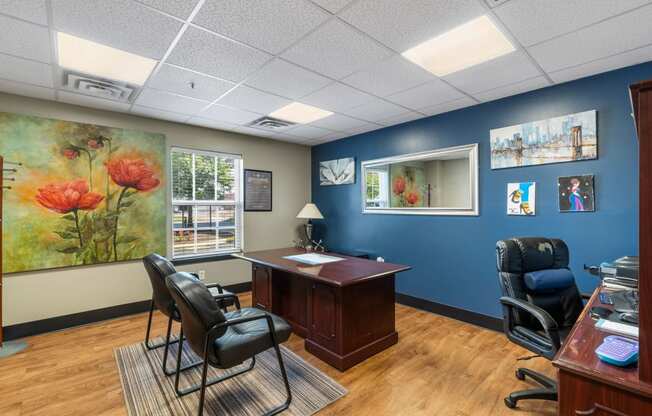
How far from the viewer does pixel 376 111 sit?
11.5ft

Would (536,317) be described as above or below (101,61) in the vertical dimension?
below

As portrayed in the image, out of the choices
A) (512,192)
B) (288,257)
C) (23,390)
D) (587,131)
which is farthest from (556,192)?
(23,390)

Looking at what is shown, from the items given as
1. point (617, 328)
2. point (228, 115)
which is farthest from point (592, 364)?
point (228, 115)

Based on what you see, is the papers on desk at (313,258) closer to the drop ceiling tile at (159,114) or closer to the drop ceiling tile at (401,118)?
the drop ceiling tile at (401,118)

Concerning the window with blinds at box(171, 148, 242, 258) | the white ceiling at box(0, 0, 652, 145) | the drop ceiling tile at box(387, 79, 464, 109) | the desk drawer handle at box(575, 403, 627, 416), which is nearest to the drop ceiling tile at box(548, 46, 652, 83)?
the white ceiling at box(0, 0, 652, 145)

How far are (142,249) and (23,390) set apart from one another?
1751mm

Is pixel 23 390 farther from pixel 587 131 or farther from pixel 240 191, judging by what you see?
pixel 587 131

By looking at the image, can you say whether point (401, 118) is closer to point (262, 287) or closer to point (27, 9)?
point (262, 287)

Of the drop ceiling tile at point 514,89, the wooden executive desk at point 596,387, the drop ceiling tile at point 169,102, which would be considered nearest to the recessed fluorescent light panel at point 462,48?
the drop ceiling tile at point 514,89

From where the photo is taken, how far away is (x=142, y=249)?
144 inches

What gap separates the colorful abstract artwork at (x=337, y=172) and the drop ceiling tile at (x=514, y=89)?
209cm

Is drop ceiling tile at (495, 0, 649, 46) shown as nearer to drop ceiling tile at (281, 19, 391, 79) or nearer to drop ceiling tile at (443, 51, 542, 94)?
drop ceiling tile at (443, 51, 542, 94)

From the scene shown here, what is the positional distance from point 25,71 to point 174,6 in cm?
180

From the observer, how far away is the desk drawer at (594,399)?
922mm
